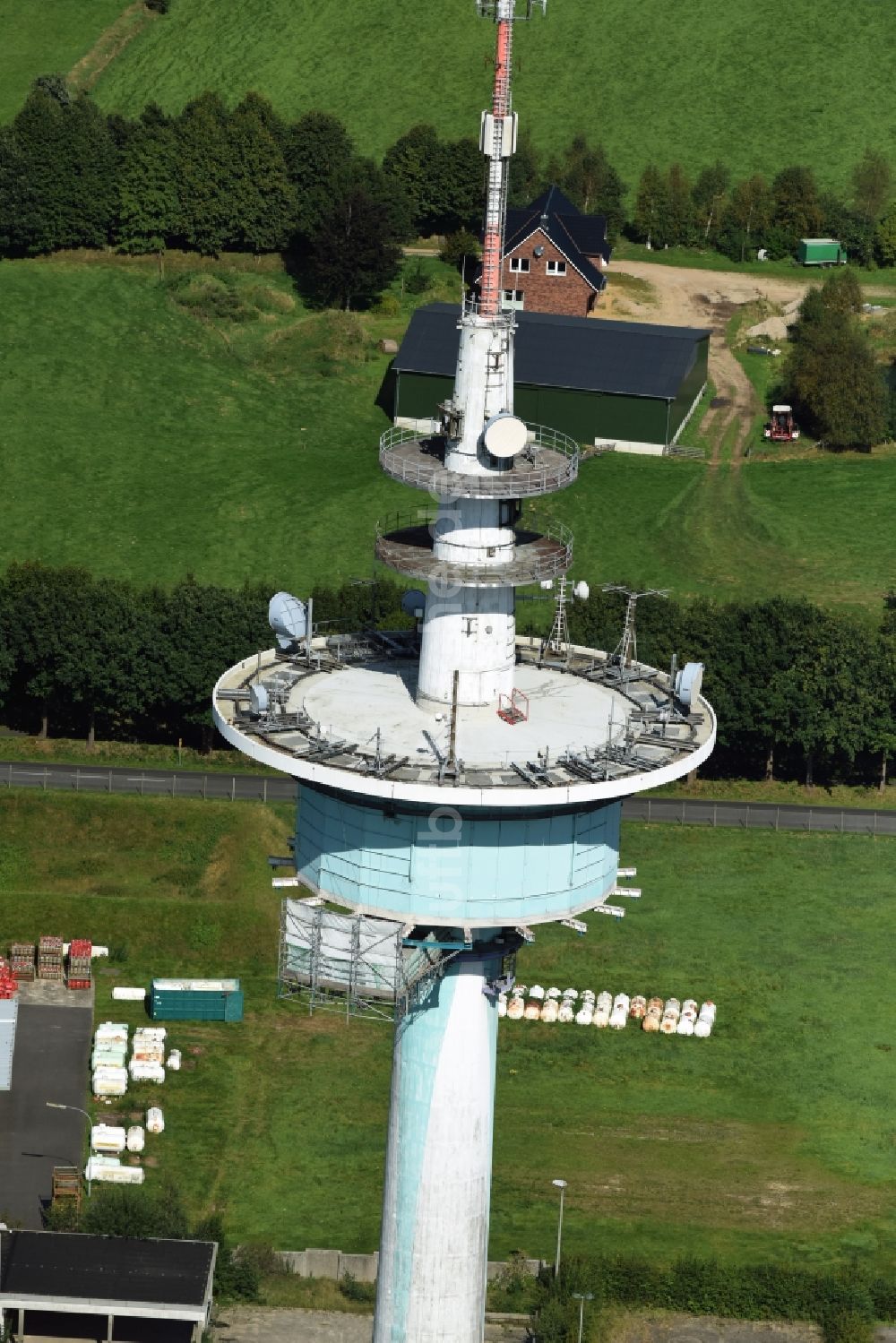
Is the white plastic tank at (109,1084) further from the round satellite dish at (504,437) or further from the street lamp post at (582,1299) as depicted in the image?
the round satellite dish at (504,437)

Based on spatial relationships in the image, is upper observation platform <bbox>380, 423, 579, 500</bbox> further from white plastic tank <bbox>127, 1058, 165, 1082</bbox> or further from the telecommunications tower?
white plastic tank <bbox>127, 1058, 165, 1082</bbox>

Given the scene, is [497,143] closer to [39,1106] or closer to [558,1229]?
[558,1229]

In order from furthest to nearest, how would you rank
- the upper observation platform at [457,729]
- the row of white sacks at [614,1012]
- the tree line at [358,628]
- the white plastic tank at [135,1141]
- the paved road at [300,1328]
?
1. the tree line at [358,628]
2. the row of white sacks at [614,1012]
3. the white plastic tank at [135,1141]
4. the paved road at [300,1328]
5. the upper observation platform at [457,729]

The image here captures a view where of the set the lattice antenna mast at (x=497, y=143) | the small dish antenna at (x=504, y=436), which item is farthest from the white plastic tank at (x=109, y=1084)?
the lattice antenna mast at (x=497, y=143)

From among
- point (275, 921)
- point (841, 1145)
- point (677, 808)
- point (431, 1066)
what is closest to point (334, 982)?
point (431, 1066)

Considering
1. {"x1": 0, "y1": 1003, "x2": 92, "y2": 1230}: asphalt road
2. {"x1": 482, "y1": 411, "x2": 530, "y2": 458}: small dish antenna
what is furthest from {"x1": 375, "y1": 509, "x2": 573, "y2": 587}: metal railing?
{"x1": 0, "y1": 1003, "x2": 92, "y2": 1230}: asphalt road

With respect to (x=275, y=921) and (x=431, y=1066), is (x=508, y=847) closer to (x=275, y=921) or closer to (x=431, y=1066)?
(x=431, y=1066)
